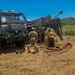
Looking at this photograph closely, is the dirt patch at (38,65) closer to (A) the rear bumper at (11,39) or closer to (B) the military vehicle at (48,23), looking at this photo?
(A) the rear bumper at (11,39)

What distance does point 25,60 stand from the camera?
9391 mm

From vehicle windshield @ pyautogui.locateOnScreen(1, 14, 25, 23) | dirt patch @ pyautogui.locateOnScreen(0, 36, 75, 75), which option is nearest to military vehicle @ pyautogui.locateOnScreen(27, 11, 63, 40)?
vehicle windshield @ pyautogui.locateOnScreen(1, 14, 25, 23)

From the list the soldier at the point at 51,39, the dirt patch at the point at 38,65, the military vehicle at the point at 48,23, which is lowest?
the dirt patch at the point at 38,65

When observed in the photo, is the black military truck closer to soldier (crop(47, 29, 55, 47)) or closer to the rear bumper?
the rear bumper

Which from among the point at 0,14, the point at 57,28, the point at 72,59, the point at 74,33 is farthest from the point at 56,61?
the point at 74,33

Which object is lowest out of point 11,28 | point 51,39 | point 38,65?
point 38,65

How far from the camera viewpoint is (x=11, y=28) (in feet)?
38.3

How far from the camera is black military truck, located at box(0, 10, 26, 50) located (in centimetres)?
1134

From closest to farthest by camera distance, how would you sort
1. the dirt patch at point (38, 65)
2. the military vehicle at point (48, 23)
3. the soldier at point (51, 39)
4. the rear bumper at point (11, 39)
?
the dirt patch at point (38, 65) → the rear bumper at point (11, 39) → the soldier at point (51, 39) → the military vehicle at point (48, 23)

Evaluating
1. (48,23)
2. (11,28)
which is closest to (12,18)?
(11,28)

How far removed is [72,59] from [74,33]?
45.8ft

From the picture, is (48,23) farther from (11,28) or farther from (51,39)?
(11,28)

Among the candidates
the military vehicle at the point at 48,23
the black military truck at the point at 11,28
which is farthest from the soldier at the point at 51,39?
the military vehicle at the point at 48,23

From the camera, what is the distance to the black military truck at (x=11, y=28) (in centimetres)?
1134
